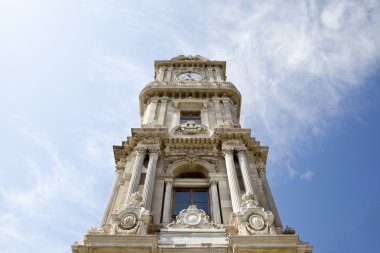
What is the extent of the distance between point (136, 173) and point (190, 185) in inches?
124

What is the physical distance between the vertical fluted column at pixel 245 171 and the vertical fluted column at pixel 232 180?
1.47 feet

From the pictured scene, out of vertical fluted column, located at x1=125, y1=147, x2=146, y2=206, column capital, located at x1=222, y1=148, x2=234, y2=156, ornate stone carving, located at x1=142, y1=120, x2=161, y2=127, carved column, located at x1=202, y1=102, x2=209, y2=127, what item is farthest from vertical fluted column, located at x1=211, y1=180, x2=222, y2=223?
carved column, located at x1=202, y1=102, x2=209, y2=127

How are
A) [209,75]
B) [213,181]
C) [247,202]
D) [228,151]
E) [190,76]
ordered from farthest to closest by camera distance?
[209,75]
[190,76]
[228,151]
[213,181]
[247,202]

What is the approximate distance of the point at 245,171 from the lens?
26.0 m

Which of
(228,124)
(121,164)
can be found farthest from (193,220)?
(228,124)

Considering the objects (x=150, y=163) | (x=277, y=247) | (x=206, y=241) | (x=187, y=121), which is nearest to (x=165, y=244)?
(x=206, y=241)

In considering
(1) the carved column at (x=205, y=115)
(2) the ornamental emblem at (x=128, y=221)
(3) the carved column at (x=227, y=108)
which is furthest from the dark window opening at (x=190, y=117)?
(2) the ornamental emblem at (x=128, y=221)

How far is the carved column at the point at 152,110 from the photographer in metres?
33.3

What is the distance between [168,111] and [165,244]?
16205mm

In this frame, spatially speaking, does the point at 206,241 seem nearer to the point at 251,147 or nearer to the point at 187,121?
the point at 251,147

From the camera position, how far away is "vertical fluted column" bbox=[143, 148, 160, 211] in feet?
76.8

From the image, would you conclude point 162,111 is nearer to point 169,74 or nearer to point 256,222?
point 169,74

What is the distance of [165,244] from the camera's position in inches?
787

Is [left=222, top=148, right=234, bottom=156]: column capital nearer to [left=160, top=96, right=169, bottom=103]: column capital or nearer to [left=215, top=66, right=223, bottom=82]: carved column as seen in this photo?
[left=160, top=96, right=169, bottom=103]: column capital
